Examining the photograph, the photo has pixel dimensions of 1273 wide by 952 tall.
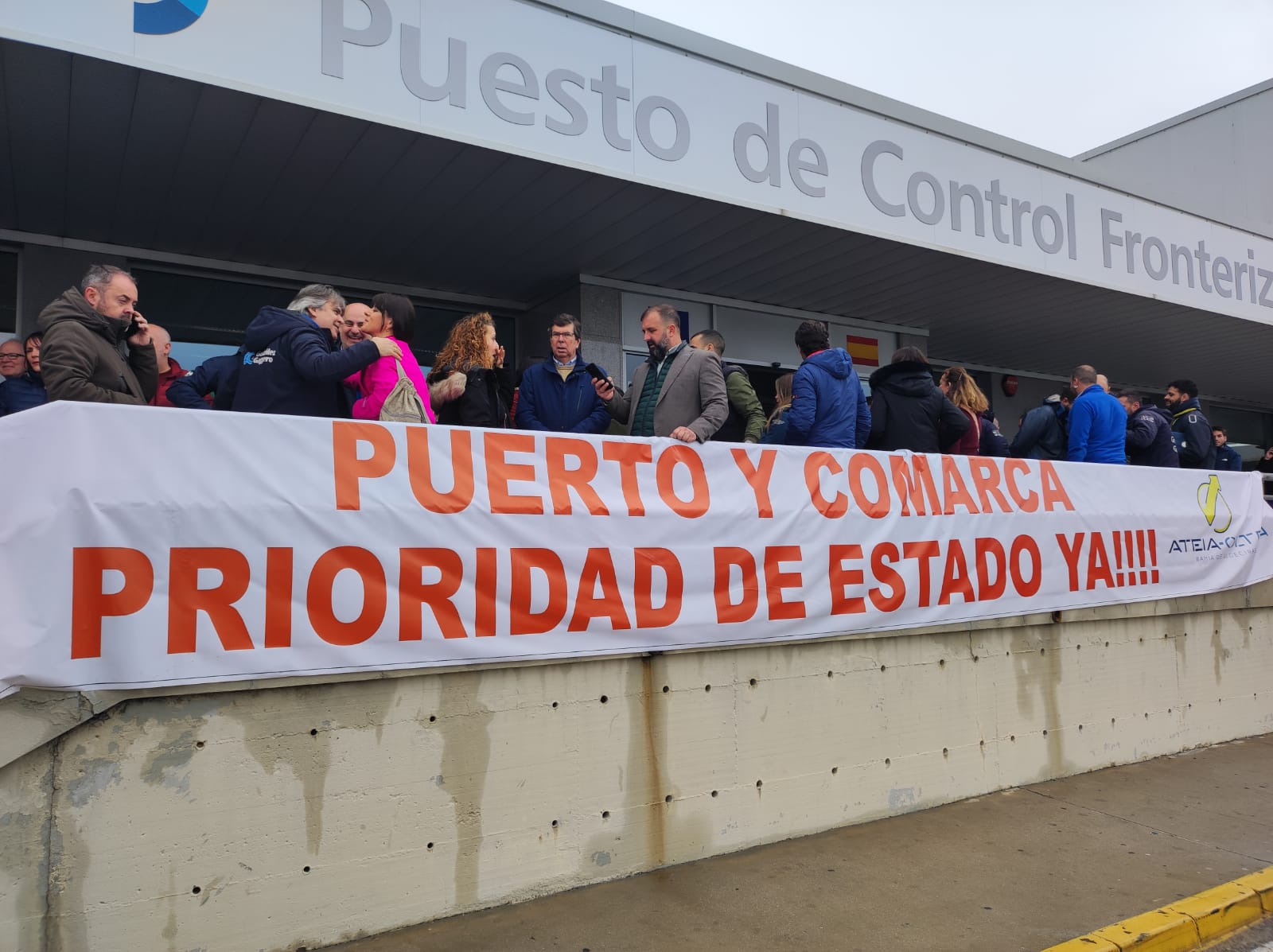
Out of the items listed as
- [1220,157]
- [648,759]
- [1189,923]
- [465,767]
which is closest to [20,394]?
[465,767]

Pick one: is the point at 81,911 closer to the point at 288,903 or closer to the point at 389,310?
the point at 288,903

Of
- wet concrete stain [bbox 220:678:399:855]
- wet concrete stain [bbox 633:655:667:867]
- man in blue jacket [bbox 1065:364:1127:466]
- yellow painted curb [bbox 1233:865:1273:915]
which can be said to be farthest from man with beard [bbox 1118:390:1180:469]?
wet concrete stain [bbox 220:678:399:855]

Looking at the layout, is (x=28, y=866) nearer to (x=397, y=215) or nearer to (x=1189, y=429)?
(x=397, y=215)

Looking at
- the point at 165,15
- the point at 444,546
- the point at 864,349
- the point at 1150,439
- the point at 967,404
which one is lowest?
the point at 444,546

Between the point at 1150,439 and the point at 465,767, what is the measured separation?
620 cm

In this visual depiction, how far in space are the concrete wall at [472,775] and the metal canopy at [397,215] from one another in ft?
11.8

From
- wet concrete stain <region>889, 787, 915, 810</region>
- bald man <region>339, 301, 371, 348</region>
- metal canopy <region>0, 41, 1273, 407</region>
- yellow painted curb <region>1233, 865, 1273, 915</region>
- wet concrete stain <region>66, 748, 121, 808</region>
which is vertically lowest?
yellow painted curb <region>1233, 865, 1273, 915</region>

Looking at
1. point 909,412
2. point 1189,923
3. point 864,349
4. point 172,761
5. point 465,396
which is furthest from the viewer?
point 864,349

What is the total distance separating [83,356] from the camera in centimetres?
342

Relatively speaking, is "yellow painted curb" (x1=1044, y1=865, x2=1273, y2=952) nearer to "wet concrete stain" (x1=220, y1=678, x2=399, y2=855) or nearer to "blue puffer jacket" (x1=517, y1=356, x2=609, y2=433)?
"wet concrete stain" (x1=220, y1=678, x2=399, y2=855)

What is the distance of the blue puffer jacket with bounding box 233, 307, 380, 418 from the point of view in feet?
12.5

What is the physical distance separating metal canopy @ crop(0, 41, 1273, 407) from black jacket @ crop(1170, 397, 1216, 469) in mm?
1720

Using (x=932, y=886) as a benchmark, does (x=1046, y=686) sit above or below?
above

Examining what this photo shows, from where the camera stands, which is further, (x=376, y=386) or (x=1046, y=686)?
(x=1046, y=686)
